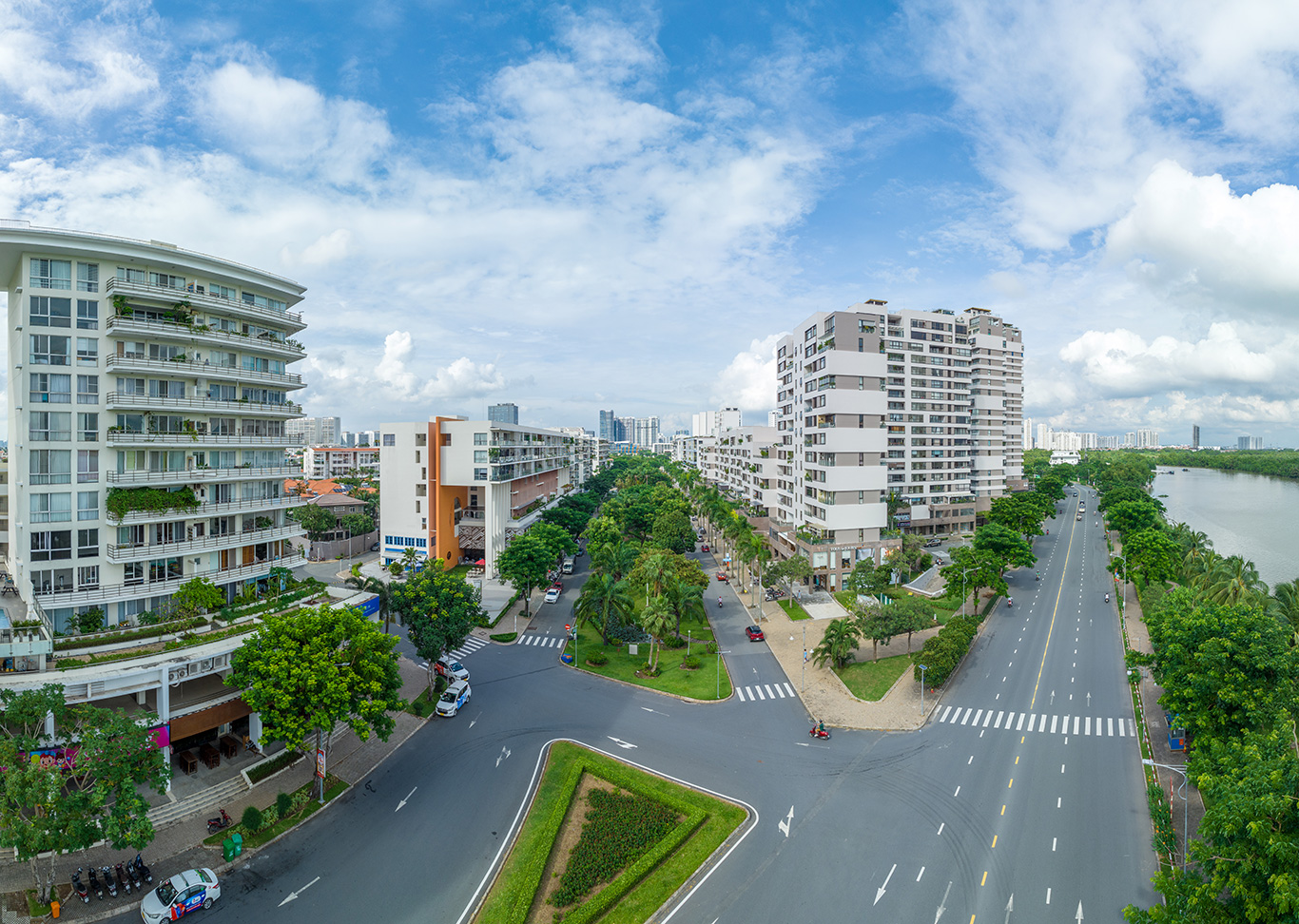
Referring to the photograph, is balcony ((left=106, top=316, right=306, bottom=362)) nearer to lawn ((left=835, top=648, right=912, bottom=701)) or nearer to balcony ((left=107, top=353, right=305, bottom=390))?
balcony ((left=107, top=353, right=305, bottom=390))

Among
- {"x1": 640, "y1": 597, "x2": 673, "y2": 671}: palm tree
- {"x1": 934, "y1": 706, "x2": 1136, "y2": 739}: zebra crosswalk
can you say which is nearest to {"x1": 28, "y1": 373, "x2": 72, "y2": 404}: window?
{"x1": 640, "y1": 597, "x2": 673, "y2": 671}: palm tree

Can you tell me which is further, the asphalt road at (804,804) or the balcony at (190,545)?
the balcony at (190,545)

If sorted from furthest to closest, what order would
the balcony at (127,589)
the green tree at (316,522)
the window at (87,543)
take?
the green tree at (316,522), the window at (87,543), the balcony at (127,589)

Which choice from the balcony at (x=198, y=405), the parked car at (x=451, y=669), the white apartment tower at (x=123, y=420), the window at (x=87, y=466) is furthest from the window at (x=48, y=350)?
the parked car at (x=451, y=669)

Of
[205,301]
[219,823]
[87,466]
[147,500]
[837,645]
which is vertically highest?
[205,301]

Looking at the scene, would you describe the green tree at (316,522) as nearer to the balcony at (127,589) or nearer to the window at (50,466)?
the balcony at (127,589)

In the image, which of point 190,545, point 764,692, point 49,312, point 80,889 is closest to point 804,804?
point 764,692

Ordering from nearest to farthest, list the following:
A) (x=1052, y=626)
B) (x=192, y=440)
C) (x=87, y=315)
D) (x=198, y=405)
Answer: (x=87, y=315) < (x=192, y=440) < (x=198, y=405) < (x=1052, y=626)

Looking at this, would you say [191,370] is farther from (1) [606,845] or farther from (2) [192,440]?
(1) [606,845]
